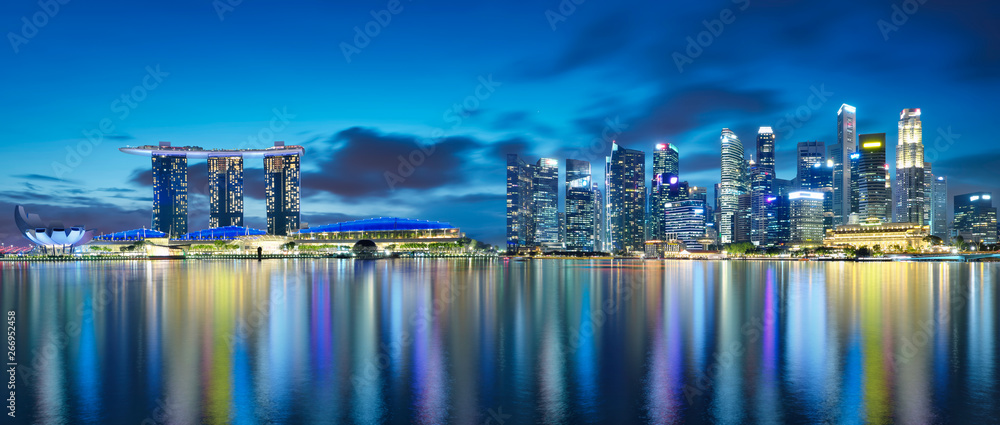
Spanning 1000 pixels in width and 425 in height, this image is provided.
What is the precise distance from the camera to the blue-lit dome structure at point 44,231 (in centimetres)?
17650

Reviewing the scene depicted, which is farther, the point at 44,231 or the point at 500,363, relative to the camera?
the point at 44,231

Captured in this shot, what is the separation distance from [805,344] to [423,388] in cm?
1480

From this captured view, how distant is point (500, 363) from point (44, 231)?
206 meters

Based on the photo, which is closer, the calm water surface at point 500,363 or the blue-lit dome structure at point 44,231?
the calm water surface at point 500,363

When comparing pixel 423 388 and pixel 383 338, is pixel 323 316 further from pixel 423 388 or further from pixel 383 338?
pixel 423 388

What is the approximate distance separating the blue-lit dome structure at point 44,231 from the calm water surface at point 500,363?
577 ft

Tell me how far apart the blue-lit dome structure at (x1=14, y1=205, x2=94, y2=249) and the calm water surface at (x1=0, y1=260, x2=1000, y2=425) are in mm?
175812

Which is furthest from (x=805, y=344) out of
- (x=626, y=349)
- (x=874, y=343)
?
(x=626, y=349)

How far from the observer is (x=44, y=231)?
586 feet

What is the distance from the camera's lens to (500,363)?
18.7 meters

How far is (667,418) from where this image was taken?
12.9 meters

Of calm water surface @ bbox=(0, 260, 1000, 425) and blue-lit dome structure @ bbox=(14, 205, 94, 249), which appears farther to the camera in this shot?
blue-lit dome structure @ bbox=(14, 205, 94, 249)

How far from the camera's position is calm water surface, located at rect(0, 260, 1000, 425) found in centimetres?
1352

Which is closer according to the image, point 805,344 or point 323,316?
point 805,344
